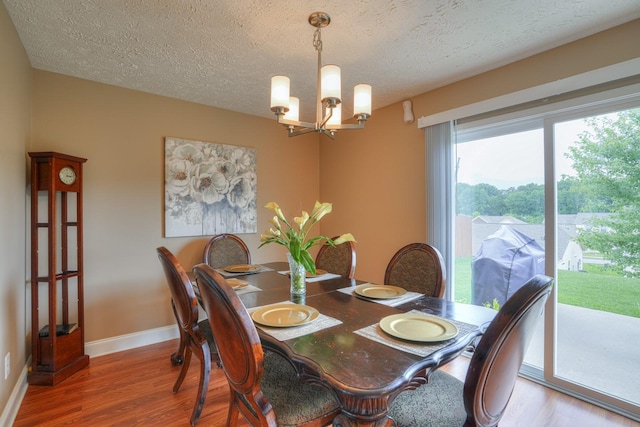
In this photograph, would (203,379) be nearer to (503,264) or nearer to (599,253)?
(503,264)

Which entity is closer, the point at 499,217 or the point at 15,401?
the point at 15,401

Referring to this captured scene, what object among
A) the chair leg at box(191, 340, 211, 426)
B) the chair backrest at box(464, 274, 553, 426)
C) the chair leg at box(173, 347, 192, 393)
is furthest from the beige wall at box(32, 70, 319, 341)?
the chair backrest at box(464, 274, 553, 426)

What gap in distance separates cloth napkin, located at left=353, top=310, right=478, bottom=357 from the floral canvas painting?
94.7 inches

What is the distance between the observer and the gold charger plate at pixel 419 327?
1.14 m

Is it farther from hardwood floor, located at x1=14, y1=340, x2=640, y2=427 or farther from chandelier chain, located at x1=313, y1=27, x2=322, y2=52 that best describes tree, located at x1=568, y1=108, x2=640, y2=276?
chandelier chain, located at x1=313, y1=27, x2=322, y2=52

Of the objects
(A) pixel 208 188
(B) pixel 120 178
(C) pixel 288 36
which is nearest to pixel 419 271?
(C) pixel 288 36

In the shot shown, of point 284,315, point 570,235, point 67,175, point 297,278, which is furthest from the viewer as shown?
point 67,175

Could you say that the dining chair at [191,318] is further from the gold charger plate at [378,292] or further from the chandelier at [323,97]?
the chandelier at [323,97]

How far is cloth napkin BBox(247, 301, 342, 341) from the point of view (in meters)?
1.19

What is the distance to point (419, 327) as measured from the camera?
123cm

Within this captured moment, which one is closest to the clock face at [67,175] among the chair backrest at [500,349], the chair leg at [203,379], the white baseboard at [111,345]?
the white baseboard at [111,345]

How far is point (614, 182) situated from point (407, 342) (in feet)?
6.09

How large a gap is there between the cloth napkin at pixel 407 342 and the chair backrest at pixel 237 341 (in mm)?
421

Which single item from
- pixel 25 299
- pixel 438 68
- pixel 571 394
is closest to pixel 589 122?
pixel 438 68
